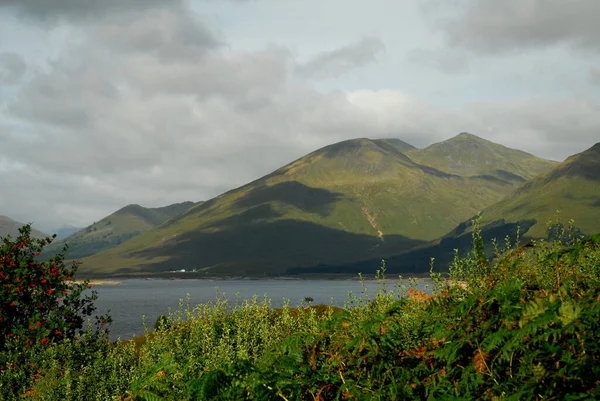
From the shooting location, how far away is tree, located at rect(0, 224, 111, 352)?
1842 centimetres

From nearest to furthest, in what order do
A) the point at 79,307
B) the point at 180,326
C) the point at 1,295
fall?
the point at 180,326 < the point at 1,295 < the point at 79,307

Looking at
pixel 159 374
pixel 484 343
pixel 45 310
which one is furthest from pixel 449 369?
pixel 45 310

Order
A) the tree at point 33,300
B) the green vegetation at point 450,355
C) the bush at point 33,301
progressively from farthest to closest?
the tree at point 33,300
the bush at point 33,301
the green vegetation at point 450,355

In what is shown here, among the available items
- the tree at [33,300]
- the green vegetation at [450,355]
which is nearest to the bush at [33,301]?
the tree at [33,300]

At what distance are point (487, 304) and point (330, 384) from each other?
1.76 metres

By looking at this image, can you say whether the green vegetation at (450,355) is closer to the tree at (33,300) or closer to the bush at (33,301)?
the bush at (33,301)

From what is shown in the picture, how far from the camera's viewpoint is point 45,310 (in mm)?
19719

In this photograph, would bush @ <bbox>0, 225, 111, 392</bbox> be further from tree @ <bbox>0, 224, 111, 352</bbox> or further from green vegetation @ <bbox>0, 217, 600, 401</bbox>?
green vegetation @ <bbox>0, 217, 600, 401</bbox>

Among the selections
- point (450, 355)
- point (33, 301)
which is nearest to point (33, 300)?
point (33, 301)

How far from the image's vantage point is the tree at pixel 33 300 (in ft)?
60.4

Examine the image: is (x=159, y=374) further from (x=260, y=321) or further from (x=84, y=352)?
(x=84, y=352)

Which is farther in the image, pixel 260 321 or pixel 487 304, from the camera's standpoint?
pixel 260 321

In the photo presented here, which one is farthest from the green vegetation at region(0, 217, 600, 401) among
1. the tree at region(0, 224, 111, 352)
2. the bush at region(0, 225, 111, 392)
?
the tree at region(0, 224, 111, 352)

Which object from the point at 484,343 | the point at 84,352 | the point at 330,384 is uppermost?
the point at 484,343
